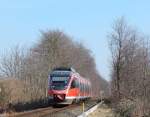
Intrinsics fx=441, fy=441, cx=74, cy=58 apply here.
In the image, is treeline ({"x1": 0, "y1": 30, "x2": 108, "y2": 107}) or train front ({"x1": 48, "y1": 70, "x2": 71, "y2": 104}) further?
treeline ({"x1": 0, "y1": 30, "x2": 108, "y2": 107})

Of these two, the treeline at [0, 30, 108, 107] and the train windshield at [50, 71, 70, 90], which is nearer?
the train windshield at [50, 71, 70, 90]

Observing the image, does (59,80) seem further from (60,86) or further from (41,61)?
(41,61)

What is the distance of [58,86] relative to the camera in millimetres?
44719

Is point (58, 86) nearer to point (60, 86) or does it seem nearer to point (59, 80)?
point (60, 86)

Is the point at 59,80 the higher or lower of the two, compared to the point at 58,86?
higher

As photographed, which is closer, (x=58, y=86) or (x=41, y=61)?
(x=58, y=86)

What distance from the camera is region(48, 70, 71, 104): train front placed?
44.3 m

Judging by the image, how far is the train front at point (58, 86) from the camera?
44344 mm

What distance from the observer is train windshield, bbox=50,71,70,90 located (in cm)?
4462

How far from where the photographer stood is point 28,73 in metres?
72.2

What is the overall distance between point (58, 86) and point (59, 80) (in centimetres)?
62

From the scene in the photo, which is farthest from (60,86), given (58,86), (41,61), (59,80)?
(41,61)

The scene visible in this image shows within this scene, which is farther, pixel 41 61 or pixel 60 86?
pixel 41 61

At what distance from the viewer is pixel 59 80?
44.8 m
